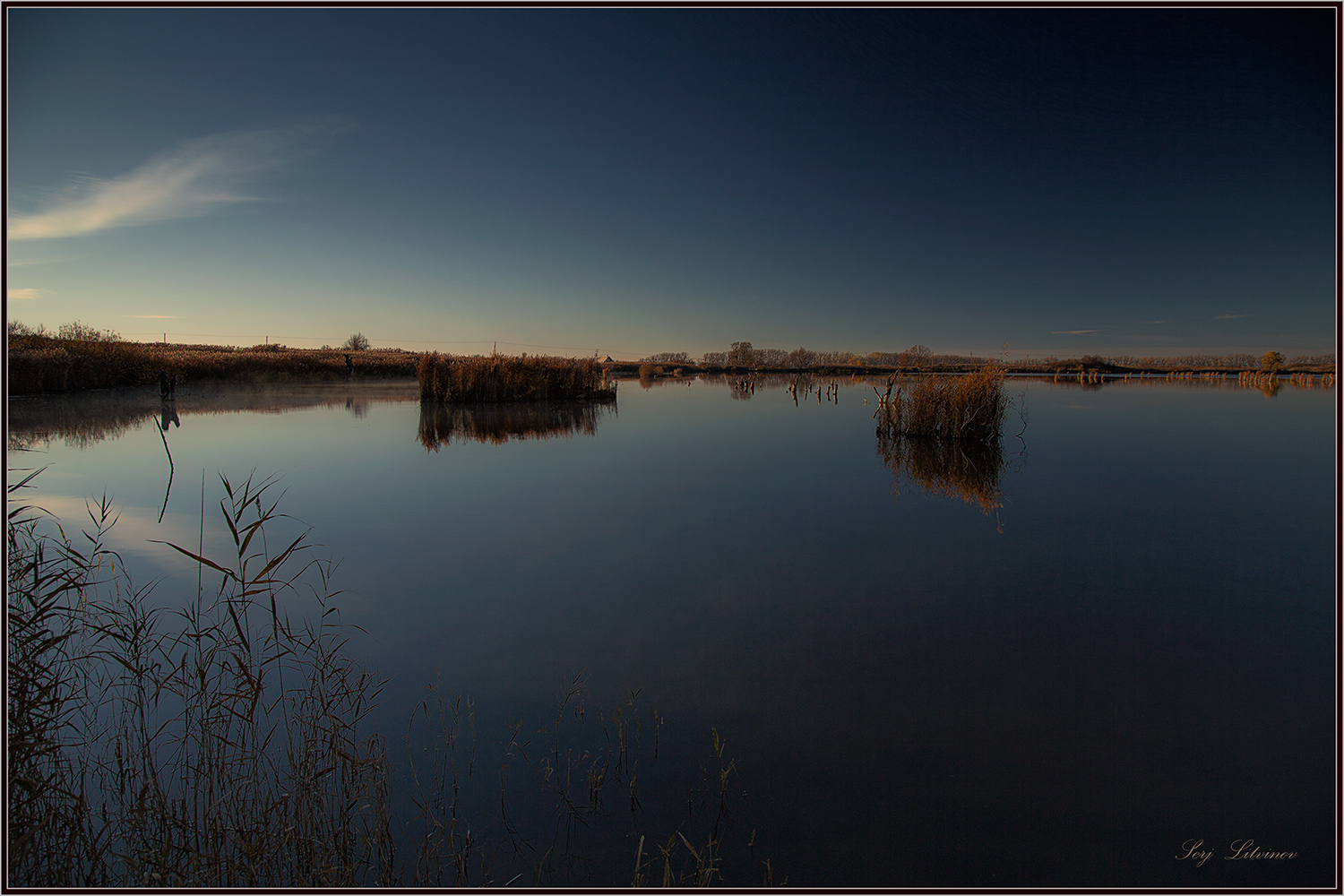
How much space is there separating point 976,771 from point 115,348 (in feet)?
102

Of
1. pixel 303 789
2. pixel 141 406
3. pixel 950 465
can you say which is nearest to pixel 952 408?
pixel 950 465

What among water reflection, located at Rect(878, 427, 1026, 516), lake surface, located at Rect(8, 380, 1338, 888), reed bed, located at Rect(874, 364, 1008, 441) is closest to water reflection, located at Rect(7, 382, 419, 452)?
lake surface, located at Rect(8, 380, 1338, 888)

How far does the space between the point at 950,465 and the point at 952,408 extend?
2.34 meters

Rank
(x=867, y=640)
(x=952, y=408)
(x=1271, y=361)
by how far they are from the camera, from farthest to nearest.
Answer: (x=1271, y=361), (x=952, y=408), (x=867, y=640)

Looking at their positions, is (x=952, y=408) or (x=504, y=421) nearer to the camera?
(x=952, y=408)

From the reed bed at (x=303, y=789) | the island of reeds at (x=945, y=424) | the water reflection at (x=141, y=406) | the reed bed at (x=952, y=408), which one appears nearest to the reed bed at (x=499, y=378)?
the water reflection at (x=141, y=406)

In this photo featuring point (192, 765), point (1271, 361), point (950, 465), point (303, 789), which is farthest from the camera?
point (1271, 361)

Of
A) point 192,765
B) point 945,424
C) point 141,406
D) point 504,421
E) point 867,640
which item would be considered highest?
point 141,406

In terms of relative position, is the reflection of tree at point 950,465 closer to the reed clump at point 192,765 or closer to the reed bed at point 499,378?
the reed clump at point 192,765

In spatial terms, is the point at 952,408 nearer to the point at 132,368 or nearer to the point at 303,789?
the point at 303,789

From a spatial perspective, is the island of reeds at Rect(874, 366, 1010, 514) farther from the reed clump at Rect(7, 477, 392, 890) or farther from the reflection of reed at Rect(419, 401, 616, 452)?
the reed clump at Rect(7, 477, 392, 890)

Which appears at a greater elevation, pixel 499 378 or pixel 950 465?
pixel 499 378

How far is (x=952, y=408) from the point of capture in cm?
1088

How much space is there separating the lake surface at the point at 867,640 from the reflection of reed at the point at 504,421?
112 inches
